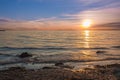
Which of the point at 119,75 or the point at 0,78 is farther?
the point at 119,75

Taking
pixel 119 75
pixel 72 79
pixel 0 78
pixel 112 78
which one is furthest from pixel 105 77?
pixel 0 78

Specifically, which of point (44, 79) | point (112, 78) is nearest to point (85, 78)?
point (112, 78)

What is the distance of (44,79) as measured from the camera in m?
11.7

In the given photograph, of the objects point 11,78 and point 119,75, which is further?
point 119,75

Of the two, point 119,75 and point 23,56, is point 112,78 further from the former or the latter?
point 23,56

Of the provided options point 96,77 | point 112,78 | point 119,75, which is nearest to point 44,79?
point 96,77

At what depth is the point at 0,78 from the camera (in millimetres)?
11844

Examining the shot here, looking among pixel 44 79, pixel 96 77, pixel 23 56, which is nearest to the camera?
pixel 44 79

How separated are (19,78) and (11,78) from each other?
1.60ft

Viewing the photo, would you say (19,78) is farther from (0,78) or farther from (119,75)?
(119,75)

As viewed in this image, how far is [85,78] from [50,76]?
225 cm

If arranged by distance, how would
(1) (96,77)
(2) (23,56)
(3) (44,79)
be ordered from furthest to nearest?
(2) (23,56)
(1) (96,77)
(3) (44,79)

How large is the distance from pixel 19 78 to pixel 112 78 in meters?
5.84

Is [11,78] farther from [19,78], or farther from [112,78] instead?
[112,78]
